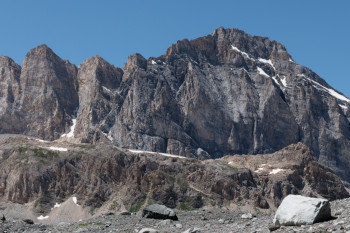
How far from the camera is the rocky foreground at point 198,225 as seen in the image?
41281 mm

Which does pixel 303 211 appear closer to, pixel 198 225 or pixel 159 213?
pixel 198 225

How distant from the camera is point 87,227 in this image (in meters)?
67.0

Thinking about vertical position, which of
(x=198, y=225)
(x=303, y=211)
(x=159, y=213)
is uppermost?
(x=159, y=213)

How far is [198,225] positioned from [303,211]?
25175mm

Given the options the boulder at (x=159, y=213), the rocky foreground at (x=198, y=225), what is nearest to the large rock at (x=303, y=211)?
the rocky foreground at (x=198, y=225)

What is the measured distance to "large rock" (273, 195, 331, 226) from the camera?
42062 millimetres

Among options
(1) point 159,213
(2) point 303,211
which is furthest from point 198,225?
(2) point 303,211

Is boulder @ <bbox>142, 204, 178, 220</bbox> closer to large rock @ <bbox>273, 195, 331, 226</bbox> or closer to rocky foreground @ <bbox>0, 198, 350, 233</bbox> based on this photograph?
rocky foreground @ <bbox>0, 198, 350, 233</bbox>

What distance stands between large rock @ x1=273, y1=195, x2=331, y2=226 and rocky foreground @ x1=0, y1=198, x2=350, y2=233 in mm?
613

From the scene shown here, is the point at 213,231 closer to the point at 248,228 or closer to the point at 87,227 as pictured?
the point at 248,228

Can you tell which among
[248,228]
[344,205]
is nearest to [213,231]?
[248,228]

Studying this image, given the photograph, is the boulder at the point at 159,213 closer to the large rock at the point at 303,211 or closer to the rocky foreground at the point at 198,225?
the rocky foreground at the point at 198,225

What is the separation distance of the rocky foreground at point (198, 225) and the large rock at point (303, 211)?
2.01ft

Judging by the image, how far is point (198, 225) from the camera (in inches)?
2601
